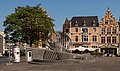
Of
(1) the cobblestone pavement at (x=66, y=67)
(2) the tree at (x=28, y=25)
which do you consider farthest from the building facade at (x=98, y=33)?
(1) the cobblestone pavement at (x=66, y=67)

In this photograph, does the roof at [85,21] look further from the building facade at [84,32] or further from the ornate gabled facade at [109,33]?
the ornate gabled facade at [109,33]

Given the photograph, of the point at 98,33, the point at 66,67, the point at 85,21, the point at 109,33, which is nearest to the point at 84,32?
the point at 85,21

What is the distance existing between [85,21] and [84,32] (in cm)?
397

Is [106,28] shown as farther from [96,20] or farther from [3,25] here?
[3,25]

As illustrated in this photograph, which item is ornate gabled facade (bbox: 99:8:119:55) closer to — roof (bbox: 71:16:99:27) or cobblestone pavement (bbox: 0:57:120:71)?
roof (bbox: 71:16:99:27)

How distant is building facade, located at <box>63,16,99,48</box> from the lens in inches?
3327

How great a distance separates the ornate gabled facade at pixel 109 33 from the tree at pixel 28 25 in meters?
30.5

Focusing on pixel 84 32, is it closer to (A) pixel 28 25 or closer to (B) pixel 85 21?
(B) pixel 85 21

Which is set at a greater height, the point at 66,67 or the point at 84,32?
the point at 84,32

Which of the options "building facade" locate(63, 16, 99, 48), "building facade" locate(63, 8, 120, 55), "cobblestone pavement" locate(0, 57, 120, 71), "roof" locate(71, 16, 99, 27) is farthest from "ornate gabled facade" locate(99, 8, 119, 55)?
"cobblestone pavement" locate(0, 57, 120, 71)

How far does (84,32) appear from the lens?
85062 mm

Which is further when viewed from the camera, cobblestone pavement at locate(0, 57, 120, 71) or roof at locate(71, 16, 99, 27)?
roof at locate(71, 16, 99, 27)

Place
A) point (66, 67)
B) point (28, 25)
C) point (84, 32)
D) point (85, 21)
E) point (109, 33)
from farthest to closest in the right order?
point (85, 21) < point (84, 32) < point (109, 33) < point (28, 25) < point (66, 67)

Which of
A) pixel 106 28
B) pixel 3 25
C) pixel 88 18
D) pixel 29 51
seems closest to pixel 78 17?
pixel 88 18
